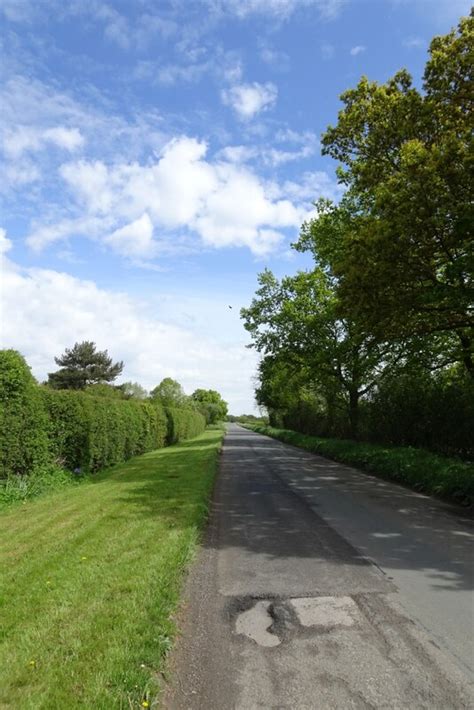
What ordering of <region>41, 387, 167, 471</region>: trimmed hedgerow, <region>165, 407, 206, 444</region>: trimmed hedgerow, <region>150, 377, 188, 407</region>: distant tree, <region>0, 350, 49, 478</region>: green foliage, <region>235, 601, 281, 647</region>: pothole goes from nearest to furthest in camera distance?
<region>235, 601, 281, 647</region>: pothole < <region>0, 350, 49, 478</region>: green foliage < <region>41, 387, 167, 471</region>: trimmed hedgerow < <region>165, 407, 206, 444</region>: trimmed hedgerow < <region>150, 377, 188, 407</region>: distant tree

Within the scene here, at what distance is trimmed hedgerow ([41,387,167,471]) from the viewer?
1492cm

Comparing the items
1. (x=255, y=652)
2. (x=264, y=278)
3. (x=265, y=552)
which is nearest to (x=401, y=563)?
(x=265, y=552)

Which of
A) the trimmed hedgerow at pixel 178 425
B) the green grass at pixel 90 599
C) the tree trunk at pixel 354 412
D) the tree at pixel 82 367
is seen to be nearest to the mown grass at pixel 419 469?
the tree trunk at pixel 354 412

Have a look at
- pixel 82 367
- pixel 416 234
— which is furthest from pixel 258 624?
pixel 82 367

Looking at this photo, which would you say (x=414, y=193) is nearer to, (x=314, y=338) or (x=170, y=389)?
(x=314, y=338)

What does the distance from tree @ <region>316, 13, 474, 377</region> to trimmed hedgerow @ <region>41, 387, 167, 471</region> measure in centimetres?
916

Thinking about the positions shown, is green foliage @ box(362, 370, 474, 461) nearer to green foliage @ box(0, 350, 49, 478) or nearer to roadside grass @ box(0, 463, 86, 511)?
roadside grass @ box(0, 463, 86, 511)

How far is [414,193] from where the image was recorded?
36.0ft

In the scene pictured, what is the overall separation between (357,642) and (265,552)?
3.07m

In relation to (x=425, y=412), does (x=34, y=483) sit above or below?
below

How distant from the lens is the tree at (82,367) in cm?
6034

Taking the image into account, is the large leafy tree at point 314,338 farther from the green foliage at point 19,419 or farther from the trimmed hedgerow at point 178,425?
the green foliage at point 19,419

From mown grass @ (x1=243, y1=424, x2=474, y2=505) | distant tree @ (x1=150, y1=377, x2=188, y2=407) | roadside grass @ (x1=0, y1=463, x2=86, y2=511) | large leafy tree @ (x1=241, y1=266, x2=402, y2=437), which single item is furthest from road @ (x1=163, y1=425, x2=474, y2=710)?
distant tree @ (x1=150, y1=377, x2=188, y2=407)

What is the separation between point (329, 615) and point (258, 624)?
72 centimetres
